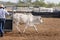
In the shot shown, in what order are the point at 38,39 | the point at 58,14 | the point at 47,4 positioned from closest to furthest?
the point at 38,39, the point at 58,14, the point at 47,4

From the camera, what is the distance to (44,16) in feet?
108

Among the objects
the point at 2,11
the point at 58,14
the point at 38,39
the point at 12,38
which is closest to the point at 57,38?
the point at 38,39

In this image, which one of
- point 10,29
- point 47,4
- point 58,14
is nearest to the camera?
point 10,29

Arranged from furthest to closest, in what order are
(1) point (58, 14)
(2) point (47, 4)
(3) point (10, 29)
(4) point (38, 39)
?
(2) point (47, 4), (1) point (58, 14), (3) point (10, 29), (4) point (38, 39)

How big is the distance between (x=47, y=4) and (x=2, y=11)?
2236 inches

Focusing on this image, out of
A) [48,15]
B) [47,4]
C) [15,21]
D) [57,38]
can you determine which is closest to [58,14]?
[48,15]

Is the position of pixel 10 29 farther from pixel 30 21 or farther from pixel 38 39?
pixel 38 39

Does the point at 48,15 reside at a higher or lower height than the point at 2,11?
lower

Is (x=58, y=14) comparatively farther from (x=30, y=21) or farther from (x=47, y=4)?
(x=47, y=4)

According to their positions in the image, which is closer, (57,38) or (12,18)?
(57,38)

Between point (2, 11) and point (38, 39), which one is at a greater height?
point (2, 11)

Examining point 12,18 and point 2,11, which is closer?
point 2,11

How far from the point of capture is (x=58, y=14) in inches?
1268

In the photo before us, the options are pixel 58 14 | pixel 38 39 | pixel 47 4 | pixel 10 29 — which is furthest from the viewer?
pixel 47 4
